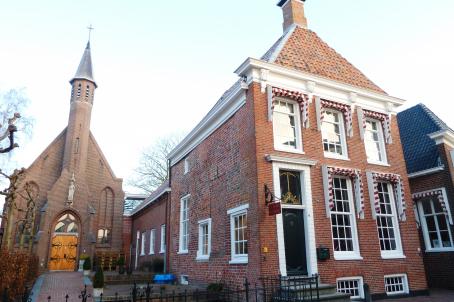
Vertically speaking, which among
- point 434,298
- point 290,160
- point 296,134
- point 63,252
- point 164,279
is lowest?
point 434,298

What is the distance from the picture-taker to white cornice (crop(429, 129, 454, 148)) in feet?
49.5

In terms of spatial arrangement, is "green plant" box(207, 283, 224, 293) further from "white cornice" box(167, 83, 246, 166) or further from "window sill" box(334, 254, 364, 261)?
"white cornice" box(167, 83, 246, 166)

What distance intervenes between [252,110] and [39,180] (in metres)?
26.8

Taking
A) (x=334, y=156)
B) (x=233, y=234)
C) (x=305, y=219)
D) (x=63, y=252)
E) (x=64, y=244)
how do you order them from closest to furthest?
1. (x=305, y=219)
2. (x=233, y=234)
3. (x=334, y=156)
4. (x=63, y=252)
5. (x=64, y=244)

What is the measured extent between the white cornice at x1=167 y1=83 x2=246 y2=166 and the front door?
14.1ft

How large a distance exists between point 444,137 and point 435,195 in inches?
103

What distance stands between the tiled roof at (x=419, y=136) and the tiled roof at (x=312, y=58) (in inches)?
160

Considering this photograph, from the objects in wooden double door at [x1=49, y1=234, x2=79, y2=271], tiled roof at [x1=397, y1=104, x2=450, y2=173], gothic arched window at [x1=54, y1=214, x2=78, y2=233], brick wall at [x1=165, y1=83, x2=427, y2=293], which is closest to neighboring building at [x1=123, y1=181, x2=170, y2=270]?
wooden double door at [x1=49, y1=234, x2=79, y2=271]

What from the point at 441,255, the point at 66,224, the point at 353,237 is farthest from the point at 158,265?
the point at 441,255

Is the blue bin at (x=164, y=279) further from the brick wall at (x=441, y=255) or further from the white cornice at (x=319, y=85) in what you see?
the brick wall at (x=441, y=255)

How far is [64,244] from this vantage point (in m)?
29.0

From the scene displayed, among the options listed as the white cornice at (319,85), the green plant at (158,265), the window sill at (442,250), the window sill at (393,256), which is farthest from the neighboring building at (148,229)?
the window sill at (442,250)

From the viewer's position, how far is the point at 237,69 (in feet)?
39.1

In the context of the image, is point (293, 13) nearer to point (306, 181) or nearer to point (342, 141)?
point (342, 141)
